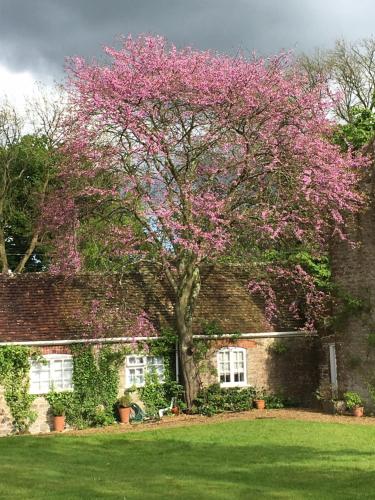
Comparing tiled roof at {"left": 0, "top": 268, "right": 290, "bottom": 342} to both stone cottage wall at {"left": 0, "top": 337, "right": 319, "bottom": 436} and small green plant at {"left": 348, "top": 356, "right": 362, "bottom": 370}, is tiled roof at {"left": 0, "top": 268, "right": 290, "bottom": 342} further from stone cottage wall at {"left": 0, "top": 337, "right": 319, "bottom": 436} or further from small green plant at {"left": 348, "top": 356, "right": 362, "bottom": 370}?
small green plant at {"left": 348, "top": 356, "right": 362, "bottom": 370}

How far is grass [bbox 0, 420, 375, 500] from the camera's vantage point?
12125 mm

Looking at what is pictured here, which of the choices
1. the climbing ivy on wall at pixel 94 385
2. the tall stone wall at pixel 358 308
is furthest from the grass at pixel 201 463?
the tall stone wall at pixel 358 308

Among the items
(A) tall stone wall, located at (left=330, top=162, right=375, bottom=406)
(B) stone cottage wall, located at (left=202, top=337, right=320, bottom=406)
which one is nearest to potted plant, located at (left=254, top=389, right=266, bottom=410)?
(B) stone cottage wall, located at (left=202, top=337, right=320, bottom=406)

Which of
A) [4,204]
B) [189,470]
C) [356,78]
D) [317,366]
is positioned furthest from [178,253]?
[356,78]

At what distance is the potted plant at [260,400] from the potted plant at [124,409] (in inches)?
208

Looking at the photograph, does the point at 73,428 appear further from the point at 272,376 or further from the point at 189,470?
the point at 189,470

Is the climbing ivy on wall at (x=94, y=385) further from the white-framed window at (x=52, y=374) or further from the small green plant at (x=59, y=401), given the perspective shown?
the white-framed window at (x=52, y=374)

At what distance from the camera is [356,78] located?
4525cm

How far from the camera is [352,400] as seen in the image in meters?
24.6

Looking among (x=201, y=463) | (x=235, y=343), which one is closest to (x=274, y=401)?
(x=235, y=343)

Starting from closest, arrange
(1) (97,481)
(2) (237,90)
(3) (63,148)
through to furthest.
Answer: (1) (97,481)
(2) (237,90)
(3) (63,148)

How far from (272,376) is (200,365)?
10.6 ft

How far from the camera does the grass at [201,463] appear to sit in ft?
39.8

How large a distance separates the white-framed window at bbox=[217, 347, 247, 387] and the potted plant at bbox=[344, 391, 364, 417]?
4389mm
